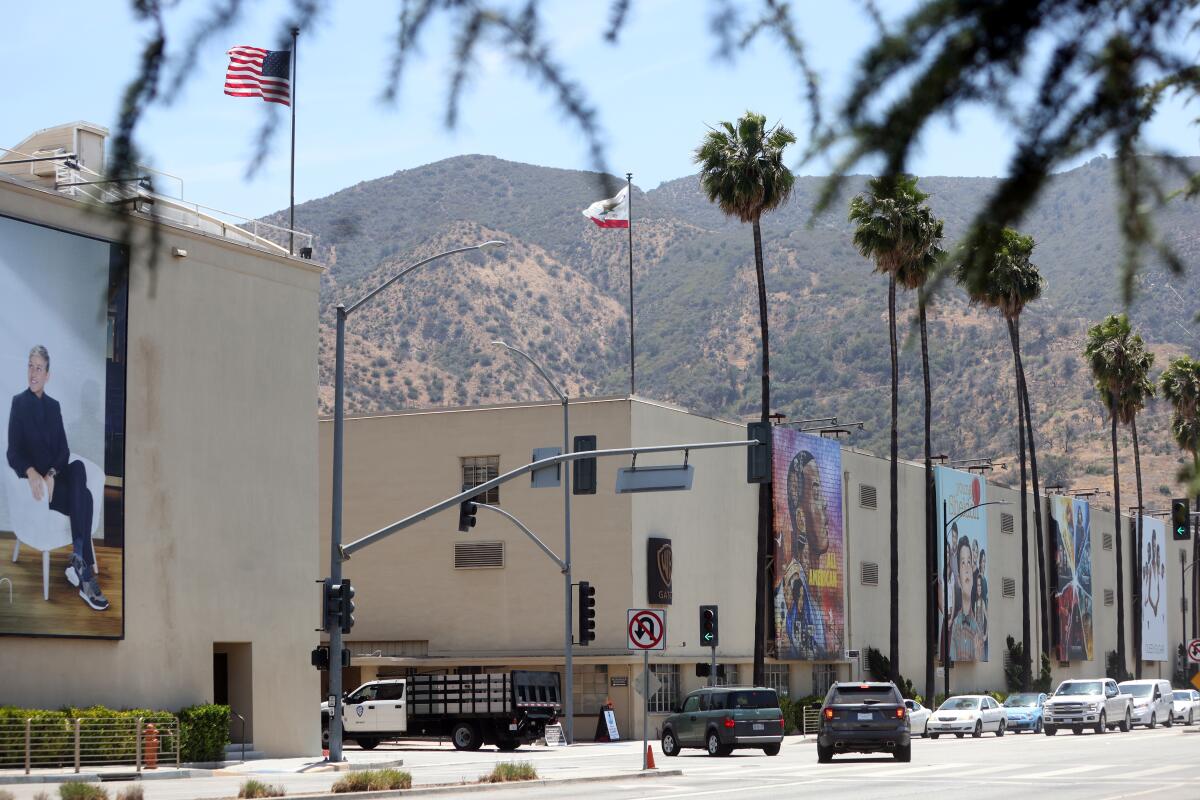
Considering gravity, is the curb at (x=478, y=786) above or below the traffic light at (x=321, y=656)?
below

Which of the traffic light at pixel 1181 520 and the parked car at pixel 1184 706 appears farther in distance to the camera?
the parked car at pixel 1184 706

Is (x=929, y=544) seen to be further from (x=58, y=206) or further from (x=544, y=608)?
(x=58, y=206)

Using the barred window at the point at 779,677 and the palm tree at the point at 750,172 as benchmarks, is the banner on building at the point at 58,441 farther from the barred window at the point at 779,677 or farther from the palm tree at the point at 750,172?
the barred window at the point at 779,677

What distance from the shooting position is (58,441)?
33.0m

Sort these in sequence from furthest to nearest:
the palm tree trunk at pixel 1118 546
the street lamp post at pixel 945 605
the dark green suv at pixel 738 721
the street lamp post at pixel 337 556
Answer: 1. the palm tree trunk at pixel 1118 546
2. the street lamp post at pixel 945 605
3. the dark green suv at pixel 738 721
4. the street lamp post at pixel 337 556

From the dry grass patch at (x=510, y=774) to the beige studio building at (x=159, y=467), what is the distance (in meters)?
10.1

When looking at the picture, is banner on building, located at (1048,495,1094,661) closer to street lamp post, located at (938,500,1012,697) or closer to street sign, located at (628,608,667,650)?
street lamp post, located at (938,500,1012,697)

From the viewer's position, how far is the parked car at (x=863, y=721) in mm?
33500

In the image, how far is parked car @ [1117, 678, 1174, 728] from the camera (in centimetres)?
5681

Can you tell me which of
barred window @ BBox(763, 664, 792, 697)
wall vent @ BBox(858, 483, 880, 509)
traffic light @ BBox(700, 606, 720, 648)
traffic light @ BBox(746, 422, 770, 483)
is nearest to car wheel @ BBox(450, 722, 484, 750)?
traffic light @ BBox(700, 606, 720, 648)

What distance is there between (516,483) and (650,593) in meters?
6.36

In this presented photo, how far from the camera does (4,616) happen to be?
3102cm

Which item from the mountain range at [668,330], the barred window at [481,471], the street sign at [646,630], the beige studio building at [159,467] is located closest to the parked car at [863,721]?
the street sign at [646,630]

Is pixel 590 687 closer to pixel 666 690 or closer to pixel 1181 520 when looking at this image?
pixel 666 690
